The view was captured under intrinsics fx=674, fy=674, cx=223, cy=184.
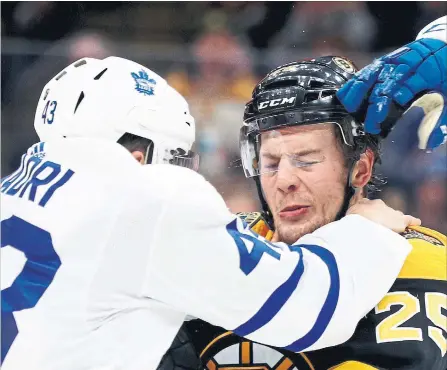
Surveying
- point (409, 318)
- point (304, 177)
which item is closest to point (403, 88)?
point (304, 177)

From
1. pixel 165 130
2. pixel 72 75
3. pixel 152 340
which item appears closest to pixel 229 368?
pixel 152 340

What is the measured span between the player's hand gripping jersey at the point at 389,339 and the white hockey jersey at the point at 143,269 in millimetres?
84

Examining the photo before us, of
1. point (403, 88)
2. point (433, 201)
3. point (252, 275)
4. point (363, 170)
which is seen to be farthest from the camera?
point (433, 201)

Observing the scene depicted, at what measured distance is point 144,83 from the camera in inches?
47.1

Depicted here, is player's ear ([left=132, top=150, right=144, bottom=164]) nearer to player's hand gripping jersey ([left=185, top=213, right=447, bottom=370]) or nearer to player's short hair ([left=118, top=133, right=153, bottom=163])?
player's short hair ([left=118, top=133, right=153, bottom=163])

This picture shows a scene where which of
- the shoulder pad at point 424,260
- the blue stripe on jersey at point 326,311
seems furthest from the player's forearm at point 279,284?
the shoulder pad at point 424,260

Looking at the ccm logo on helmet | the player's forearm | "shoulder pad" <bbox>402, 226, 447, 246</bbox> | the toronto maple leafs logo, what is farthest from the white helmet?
"shoulder pad" <bbox>402, 226, 447, 246</bbox>

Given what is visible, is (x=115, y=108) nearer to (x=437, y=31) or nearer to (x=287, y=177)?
(x=287, y=177)

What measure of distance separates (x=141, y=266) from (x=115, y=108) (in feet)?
1.00

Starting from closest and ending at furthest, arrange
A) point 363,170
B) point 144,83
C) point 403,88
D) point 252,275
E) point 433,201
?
point 252,275
point 403,88
point 144,83
point 363,170
point 433,201

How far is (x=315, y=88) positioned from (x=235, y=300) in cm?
46

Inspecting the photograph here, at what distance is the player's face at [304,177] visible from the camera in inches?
49.4

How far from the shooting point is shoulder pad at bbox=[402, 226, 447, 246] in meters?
1.22

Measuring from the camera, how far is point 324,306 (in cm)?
99
